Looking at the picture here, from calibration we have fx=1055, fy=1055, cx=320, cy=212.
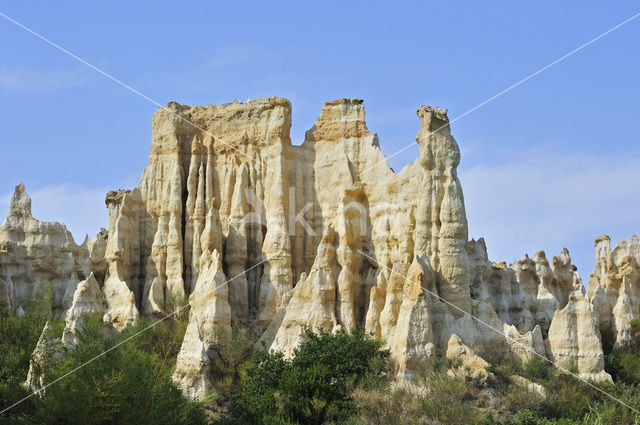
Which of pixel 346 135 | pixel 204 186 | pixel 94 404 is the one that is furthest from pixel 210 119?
pixel 94 404

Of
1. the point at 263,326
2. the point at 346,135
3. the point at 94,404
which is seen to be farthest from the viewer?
the point at 346,135

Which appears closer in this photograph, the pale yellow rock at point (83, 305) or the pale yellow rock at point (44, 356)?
the pale yellow rock at point (44, 356)

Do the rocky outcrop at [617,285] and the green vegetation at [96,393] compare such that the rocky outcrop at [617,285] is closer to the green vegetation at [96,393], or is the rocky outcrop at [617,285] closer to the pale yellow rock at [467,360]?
the pale yellow rock at [467,360]

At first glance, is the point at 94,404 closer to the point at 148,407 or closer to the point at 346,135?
the point at 148,407

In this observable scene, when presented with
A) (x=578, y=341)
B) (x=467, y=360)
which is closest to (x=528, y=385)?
(x=467, y=360)

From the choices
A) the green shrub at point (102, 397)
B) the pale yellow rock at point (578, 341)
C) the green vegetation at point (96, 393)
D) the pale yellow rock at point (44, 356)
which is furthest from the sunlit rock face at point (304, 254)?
the green shrub at point (102, 397)

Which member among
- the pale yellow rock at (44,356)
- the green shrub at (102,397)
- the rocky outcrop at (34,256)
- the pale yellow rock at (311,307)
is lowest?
the green shrub at (102,397)

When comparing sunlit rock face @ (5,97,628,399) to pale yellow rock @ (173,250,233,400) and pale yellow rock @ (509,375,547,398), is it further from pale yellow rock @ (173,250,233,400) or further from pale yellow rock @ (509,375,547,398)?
pale yellow rock @ (509,375,547,398)

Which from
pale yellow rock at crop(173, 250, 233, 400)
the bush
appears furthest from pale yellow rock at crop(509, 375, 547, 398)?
pale yellow rock at crop(173, 250, 233, 400)

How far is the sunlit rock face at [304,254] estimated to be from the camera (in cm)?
3412

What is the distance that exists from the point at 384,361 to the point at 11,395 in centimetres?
1103

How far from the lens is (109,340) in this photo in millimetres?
35688

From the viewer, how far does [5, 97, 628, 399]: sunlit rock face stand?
34125 millimetres

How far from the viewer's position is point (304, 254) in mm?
40938
